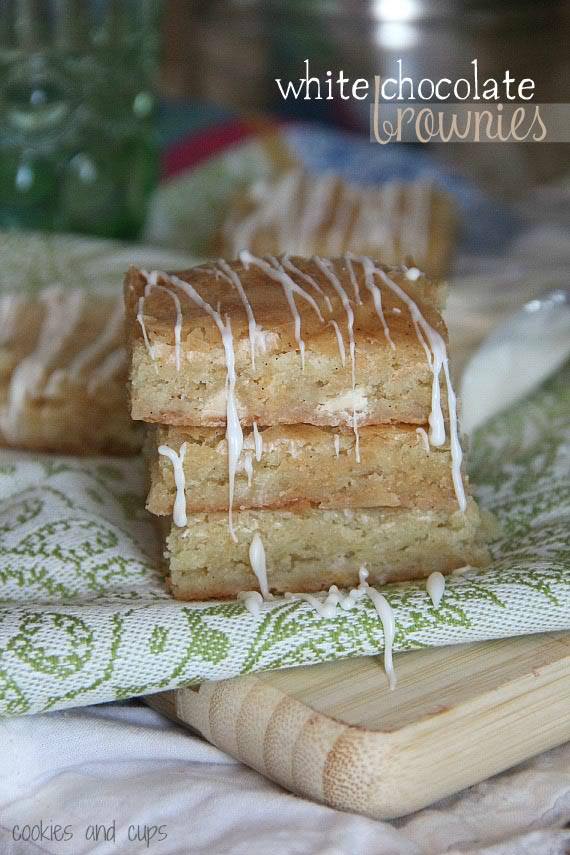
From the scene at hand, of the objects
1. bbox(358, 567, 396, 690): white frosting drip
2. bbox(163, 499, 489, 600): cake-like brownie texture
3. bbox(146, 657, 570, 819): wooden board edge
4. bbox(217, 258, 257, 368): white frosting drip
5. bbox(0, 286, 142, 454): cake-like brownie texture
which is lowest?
bbox(146, 657, 570, 819): wooden board edge

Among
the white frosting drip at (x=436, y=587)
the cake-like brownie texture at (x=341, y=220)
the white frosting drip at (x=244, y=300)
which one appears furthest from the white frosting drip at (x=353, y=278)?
the cake-like brownie texture at (x=341, y=220)

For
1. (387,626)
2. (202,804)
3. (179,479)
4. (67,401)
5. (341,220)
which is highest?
(341,220)

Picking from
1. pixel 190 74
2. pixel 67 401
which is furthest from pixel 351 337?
pixel 190 74

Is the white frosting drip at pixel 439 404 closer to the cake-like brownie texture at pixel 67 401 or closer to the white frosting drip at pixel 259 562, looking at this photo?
the white frosting drip at pixel 259 562

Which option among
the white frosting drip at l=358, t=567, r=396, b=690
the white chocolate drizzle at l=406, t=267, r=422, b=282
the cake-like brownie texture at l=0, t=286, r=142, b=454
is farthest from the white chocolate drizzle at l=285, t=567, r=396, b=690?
the cake-like brownie texture at l=0, t=286, r=142, b=454

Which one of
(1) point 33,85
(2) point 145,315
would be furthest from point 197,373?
(1) point 33,85

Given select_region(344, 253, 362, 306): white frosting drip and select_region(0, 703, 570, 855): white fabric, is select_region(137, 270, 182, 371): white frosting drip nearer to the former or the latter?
select_region(344, 253, 362, 306): white frosting drip

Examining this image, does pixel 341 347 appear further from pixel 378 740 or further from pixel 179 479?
pixel 378 740
